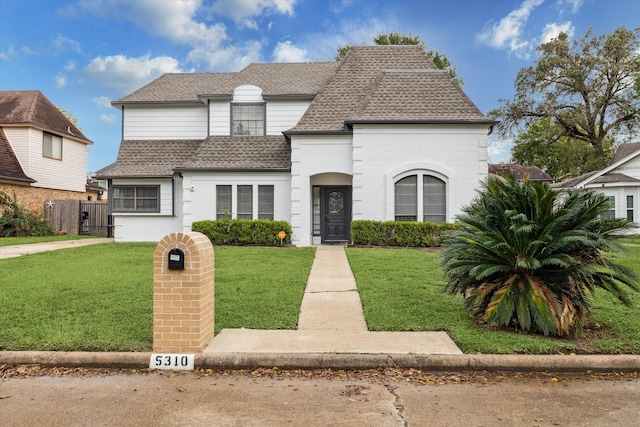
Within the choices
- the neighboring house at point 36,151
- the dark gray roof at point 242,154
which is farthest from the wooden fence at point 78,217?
the dark gray roof at point 242,154

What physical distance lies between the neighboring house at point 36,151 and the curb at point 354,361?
66.9ft

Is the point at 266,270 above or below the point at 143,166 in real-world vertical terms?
below

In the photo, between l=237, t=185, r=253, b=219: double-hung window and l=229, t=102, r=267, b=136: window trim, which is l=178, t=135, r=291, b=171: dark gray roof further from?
l=237, t=185, r=253, b=219: double-hung window

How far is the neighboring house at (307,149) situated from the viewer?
1595 centimetres

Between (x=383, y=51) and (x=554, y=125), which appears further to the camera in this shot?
(x=554, y=125)

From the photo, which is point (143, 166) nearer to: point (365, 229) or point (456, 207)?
point (365, 229)

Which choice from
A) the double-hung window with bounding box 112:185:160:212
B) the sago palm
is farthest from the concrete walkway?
the double-hung window with bounding box 112:185:160:212

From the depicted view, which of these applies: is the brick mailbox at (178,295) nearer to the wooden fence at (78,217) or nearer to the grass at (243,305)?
the grass at (243,305)

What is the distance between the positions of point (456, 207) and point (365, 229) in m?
3.39

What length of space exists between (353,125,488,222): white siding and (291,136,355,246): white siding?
0.57m

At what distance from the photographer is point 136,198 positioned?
1873cm

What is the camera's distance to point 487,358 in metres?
4.69

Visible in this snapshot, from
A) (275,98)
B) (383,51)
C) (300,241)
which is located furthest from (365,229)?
(383,51)

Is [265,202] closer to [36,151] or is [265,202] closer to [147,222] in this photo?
[147,222]
